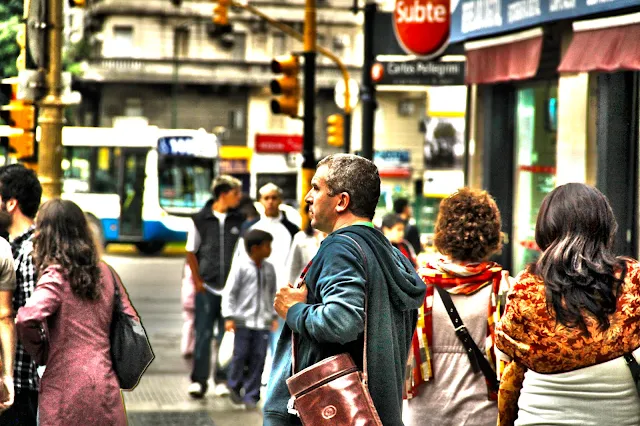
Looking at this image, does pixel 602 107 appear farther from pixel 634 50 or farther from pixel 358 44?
pixel 358 44

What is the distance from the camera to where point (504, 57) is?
11.4m

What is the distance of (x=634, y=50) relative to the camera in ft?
28.7

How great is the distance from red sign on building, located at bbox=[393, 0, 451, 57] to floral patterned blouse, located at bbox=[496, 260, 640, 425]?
28.6 ft

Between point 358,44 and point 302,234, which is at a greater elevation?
point 358,44

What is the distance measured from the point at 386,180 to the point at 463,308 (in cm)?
5100

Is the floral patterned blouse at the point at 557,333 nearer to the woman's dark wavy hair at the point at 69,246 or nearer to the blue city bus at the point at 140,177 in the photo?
the woman's dark wavy hair at the point at 69,246

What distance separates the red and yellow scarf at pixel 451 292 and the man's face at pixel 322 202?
1162mm

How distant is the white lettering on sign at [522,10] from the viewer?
10398 millimetres

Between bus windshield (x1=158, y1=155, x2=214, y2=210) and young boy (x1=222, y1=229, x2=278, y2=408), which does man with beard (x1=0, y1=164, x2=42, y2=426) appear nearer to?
young boy (x1=222, y1=229, x2=278, y2=408)

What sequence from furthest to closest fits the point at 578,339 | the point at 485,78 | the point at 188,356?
the point at 188,356, the point at 485,78, the point at 578,339

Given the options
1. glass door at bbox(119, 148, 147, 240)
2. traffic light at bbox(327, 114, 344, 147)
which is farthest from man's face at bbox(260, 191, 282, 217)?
glass door at bbox(119, 148, 147, 240)

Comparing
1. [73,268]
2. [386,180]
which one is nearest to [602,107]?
[73,268]

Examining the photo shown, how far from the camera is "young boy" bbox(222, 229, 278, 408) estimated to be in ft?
34.3

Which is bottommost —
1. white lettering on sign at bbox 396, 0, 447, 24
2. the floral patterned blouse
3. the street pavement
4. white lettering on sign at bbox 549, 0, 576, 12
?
the street pavement
